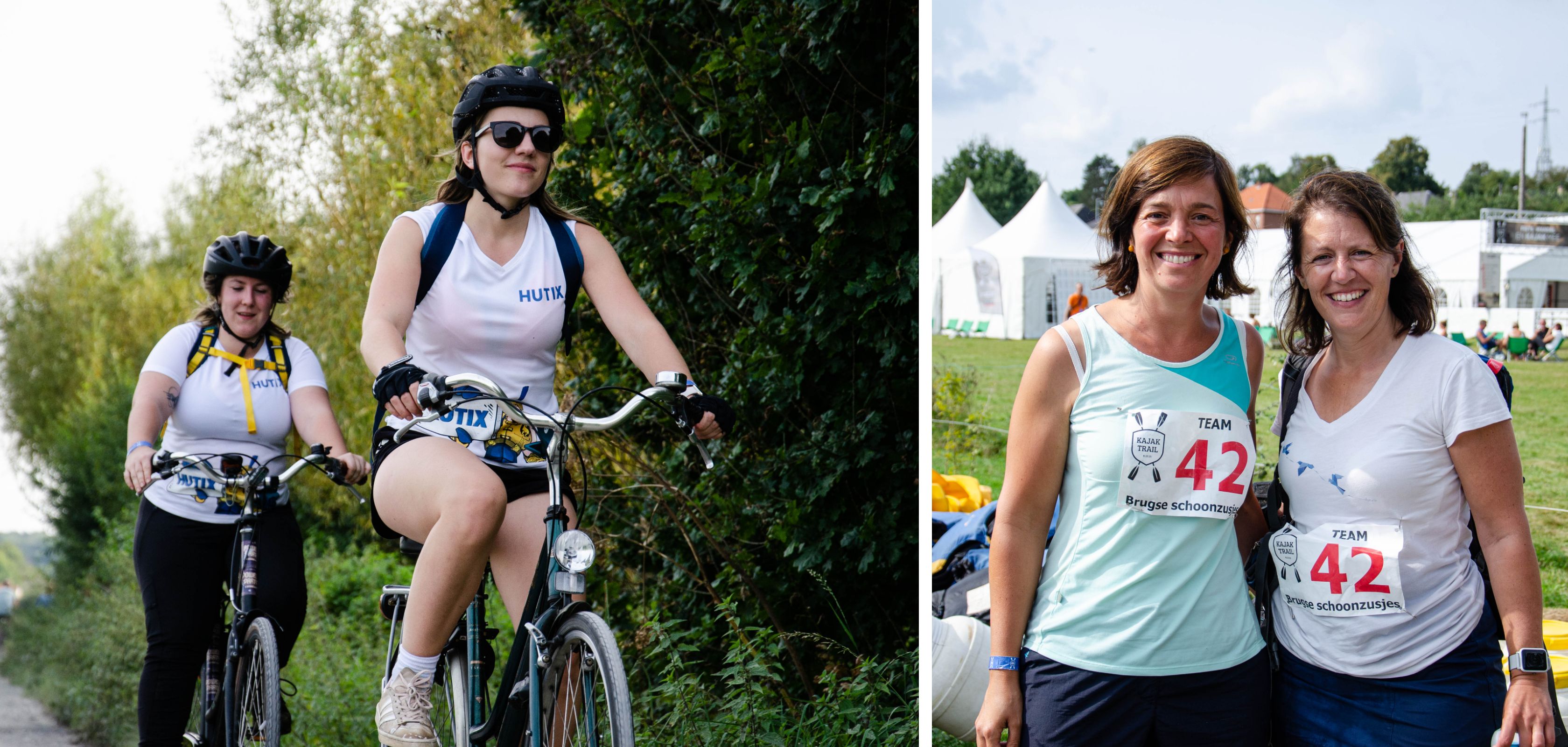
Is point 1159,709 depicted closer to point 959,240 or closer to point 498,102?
point 498,102

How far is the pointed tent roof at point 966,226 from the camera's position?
275 inches

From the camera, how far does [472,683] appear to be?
110 inches

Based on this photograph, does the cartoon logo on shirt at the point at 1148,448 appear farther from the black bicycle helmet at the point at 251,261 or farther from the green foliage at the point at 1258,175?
the black bicycle helmet at the point at 251,261

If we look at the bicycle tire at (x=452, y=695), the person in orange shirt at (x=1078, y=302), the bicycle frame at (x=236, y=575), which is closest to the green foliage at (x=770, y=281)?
the person in orange shirt at (x=1078, y=302)

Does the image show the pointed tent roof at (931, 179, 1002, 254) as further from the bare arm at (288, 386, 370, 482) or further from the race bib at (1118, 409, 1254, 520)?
the race bib at (1118, 409, 1254, 520)

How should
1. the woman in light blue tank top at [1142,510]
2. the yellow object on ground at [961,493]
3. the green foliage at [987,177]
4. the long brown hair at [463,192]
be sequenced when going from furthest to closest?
the green foliage at [987,177]
the yellow object on ground at [961,493]
the long brown hair at [463,192]
the woman in light blue tank top at [1142,510]

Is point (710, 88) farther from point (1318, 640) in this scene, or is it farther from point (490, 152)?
point (1318, 640)

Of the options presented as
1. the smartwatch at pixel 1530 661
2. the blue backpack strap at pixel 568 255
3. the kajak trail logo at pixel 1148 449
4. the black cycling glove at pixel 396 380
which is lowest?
the smartwatch at pixel 1530 661

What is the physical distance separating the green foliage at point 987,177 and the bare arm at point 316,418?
236 cm

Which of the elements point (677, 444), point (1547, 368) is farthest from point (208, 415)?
point (1547, 368)

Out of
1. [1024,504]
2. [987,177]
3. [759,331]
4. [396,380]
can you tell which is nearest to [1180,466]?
[1024,504]

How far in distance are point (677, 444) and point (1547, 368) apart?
3031mm

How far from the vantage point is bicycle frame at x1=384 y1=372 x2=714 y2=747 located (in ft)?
7.94

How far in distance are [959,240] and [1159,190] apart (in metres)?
5.17
